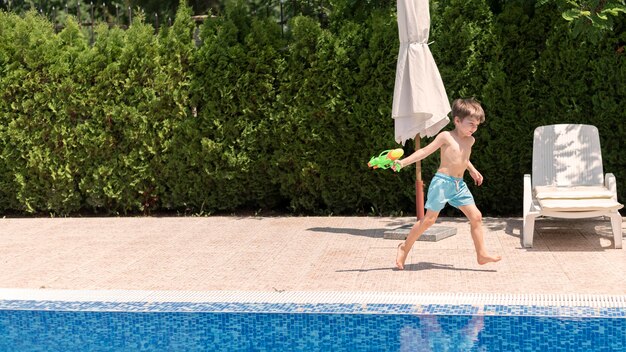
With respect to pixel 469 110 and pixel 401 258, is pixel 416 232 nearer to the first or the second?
pixel 401 258

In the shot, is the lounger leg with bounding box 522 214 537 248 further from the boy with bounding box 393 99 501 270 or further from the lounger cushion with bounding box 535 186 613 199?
the boy with bounding box 393 99 501 270

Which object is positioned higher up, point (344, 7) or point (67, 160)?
point (344, 7)

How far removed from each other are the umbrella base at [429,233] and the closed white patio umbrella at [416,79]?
1.06 m

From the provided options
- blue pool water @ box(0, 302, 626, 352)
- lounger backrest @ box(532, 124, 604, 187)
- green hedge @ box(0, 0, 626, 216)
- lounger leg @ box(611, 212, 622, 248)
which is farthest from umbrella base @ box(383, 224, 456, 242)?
blue pool water @ box(0, 302, 626, 352)

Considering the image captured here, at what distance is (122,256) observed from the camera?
9430 mm

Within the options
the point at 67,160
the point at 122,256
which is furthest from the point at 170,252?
the point at 67,160

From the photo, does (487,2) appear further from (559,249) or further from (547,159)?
(559,249)

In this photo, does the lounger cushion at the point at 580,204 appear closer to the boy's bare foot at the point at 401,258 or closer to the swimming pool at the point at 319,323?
the boy's bare foot at the point at 401,258

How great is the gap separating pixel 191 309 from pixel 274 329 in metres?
0.71

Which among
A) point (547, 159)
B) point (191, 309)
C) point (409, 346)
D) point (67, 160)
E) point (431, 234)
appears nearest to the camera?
point (409, 346)

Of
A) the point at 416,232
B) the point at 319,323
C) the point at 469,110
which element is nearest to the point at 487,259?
the point at 416,232

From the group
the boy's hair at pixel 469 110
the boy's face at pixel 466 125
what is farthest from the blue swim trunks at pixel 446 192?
the boy's hair at pixel 469 110

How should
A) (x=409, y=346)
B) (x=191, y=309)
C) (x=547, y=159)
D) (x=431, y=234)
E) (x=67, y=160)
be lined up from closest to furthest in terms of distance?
1. (x=409, y=346)
2. (x=191, y=309)
3. (x=431, y=234)
4. (x=547, y=159)
5. (x=67, y=160)

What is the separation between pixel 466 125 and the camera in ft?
25.7
